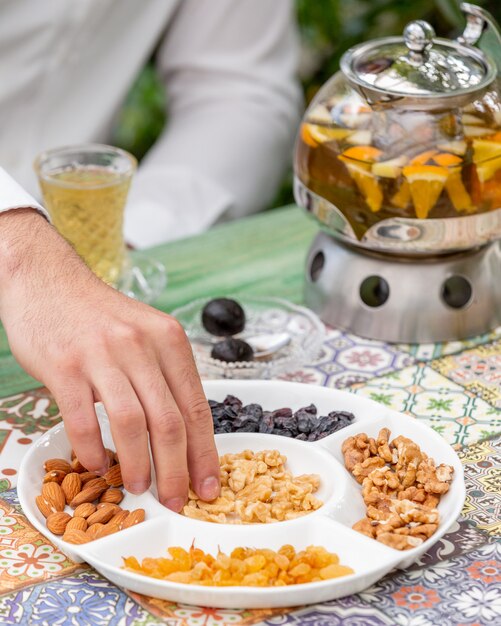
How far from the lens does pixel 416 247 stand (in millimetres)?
1222

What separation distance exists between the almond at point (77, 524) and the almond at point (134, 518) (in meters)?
0.03

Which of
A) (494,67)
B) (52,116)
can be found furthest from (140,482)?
(52,116)

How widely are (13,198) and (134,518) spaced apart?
37cm

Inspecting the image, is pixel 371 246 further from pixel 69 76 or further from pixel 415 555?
pixel 69 76

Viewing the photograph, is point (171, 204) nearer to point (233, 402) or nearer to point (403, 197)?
point (403, 197)

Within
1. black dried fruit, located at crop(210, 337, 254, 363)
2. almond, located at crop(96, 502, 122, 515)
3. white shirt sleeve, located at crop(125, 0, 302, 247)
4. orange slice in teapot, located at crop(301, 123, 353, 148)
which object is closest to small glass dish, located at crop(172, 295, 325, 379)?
black dried fruit, located at crop(210, 337, 254, 363)

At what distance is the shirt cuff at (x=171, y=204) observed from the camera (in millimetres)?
1816

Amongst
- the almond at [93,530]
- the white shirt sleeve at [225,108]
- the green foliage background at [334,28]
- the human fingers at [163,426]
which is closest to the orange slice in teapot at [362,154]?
the human fingers at [163,426]

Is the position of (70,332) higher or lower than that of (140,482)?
higher

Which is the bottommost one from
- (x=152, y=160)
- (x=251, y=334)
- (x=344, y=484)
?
(x=152, y=160)

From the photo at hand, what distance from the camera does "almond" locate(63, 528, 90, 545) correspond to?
84 cm

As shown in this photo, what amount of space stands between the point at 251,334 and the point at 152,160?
854 mm

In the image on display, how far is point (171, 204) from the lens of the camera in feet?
6.23

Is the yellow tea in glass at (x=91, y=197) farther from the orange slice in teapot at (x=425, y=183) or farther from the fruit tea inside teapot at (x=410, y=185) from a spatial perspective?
the orange slice in teapot at (x=425, y=183)
